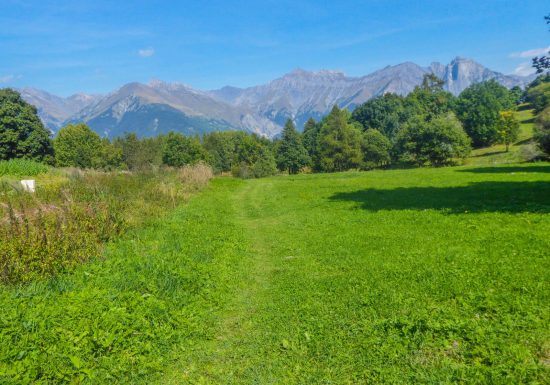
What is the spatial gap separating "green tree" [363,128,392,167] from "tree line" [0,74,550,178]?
251mm

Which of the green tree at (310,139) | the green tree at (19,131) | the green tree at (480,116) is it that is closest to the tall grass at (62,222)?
the green tree at (19,131)

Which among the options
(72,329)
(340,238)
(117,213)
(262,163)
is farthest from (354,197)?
(262,163)

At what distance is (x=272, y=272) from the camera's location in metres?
9.95

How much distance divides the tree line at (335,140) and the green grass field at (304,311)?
24.0m

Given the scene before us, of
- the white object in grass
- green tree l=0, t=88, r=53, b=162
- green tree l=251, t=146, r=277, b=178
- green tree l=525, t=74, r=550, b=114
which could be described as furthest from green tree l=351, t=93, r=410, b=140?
the white object in grass

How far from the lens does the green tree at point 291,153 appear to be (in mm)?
96562

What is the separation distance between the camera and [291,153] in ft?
317

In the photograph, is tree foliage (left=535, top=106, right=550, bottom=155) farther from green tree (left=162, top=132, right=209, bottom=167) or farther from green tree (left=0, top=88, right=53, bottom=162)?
green tree (left=162, top=132, right=209, bottom=167)

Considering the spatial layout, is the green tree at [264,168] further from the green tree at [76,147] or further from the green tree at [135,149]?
the green tree at [76,147]

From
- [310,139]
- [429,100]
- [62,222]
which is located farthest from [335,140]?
[62,222]

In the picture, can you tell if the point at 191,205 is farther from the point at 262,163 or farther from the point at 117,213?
the point at 262,163

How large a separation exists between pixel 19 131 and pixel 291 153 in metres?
61.4

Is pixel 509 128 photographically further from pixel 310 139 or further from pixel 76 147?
pixel 76 147

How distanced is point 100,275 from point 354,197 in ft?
47.6
